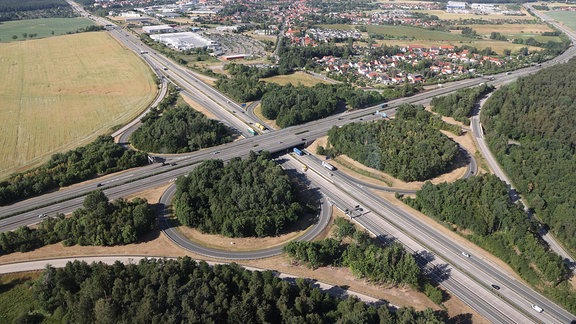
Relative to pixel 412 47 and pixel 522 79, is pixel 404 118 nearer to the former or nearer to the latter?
pixel 522 79

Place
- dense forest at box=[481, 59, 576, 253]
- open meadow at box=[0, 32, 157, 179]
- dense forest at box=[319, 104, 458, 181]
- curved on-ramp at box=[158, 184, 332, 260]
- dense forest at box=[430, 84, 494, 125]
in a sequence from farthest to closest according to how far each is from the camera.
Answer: dense forest at box=[430, 84, 494, 125] < open meadow at box=[0, 32, 157, 179] < dense forest at box=[319, 104, 458, 181] < dense forest at box=[481, 59, 576, 253] < curved on-ramp at box=[158, 184, 332, 260]

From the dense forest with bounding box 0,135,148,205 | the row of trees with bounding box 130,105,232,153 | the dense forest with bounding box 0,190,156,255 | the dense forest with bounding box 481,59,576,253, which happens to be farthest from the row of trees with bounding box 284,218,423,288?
the dense forest with bounding box 0,135,148,205

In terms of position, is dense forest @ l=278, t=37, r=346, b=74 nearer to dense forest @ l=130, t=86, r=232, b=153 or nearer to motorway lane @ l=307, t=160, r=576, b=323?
dense forest @ l=130, t=86, r=232, b=153

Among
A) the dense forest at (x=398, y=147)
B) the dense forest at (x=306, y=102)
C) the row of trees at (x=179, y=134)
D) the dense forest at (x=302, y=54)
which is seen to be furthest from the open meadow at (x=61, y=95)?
the dense forest at (x=398, y=147)

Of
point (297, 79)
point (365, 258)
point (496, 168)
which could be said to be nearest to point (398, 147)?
point (496, 168)

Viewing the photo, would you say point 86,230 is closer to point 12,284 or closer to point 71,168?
point 12,284

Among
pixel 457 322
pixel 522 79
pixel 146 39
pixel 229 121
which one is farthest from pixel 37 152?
pixel 522 79

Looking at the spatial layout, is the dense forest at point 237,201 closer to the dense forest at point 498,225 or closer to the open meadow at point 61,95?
the dense forest at point 498,225
